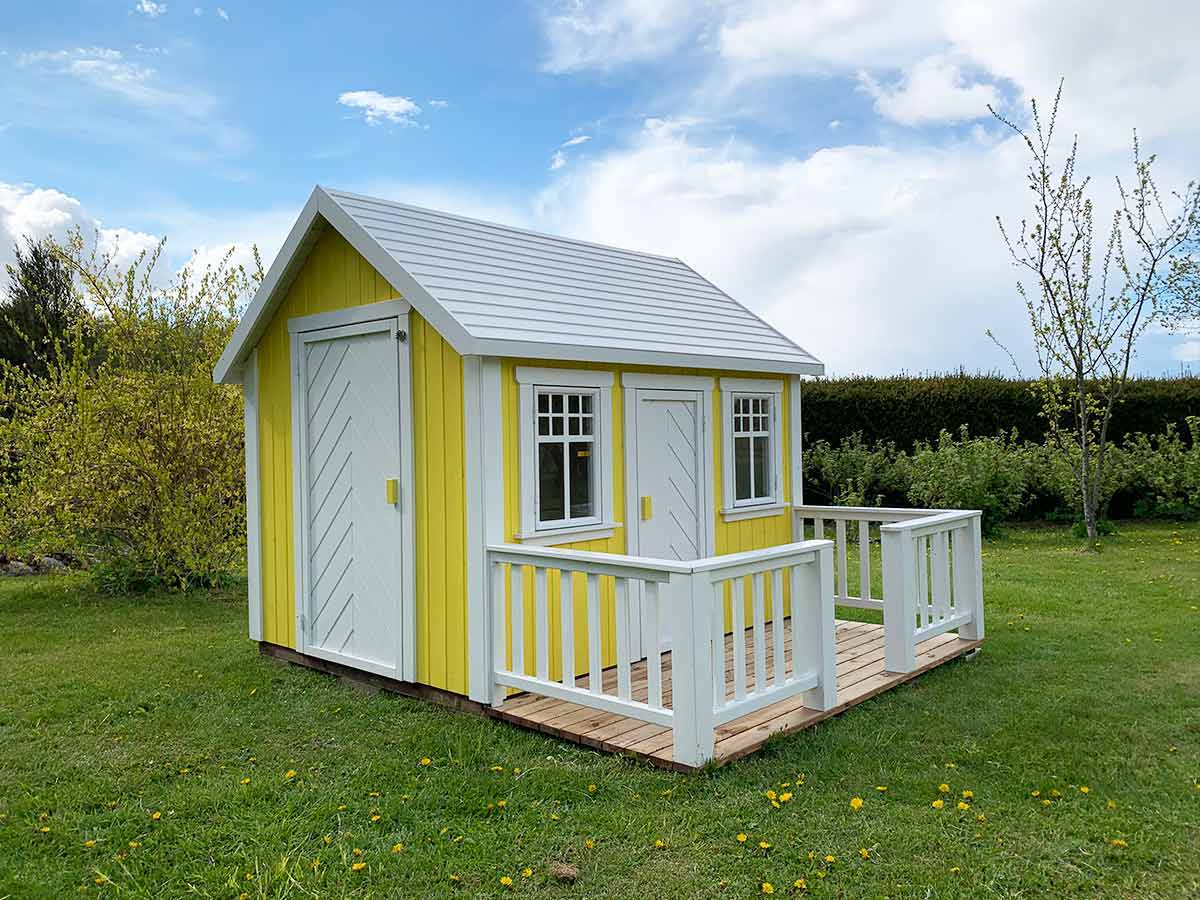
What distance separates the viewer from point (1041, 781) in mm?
4504

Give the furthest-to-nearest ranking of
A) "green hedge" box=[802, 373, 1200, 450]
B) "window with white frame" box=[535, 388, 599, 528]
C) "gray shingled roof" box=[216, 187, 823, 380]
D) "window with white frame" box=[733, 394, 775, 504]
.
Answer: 1. "green hedge" box=[802, 373, 1200, 450]
2. "window with white frame" box=[733, 394, 775, 504]
3. "window with white frame" box=[535, 388, 599, 528]
4. "gray shingled roof" box=[216, 187, 823, 380]

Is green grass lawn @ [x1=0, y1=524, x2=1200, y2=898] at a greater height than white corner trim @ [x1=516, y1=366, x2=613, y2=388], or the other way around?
white corner trim @ [x1=516, y1=366, x2=613, y2=388]

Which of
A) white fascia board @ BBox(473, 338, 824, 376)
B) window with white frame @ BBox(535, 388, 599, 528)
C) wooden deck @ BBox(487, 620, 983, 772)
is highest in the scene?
white fascia board @ BBox(473, 338, 824, 376)

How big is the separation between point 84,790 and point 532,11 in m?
6.21

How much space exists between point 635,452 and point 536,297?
1184 millimetres

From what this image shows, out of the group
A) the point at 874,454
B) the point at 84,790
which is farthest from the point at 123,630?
the point at 874,454

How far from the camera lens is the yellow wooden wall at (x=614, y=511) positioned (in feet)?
18.2

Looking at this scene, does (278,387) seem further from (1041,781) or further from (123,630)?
(1041,781)

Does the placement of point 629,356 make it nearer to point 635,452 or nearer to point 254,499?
point 635,452

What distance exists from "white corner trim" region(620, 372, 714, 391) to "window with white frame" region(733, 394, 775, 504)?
0.43 meters

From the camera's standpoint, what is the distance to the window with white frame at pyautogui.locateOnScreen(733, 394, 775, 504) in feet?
23.9

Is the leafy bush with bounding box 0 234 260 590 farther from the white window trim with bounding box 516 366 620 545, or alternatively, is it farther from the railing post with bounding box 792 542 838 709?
the railing post with bounding box 792 542 838 709

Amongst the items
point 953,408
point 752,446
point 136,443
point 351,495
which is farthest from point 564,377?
point 953,408

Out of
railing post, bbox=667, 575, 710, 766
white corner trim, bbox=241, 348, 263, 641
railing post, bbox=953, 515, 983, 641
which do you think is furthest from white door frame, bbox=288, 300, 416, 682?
railing post, bbox=953, 515, 983, 641
